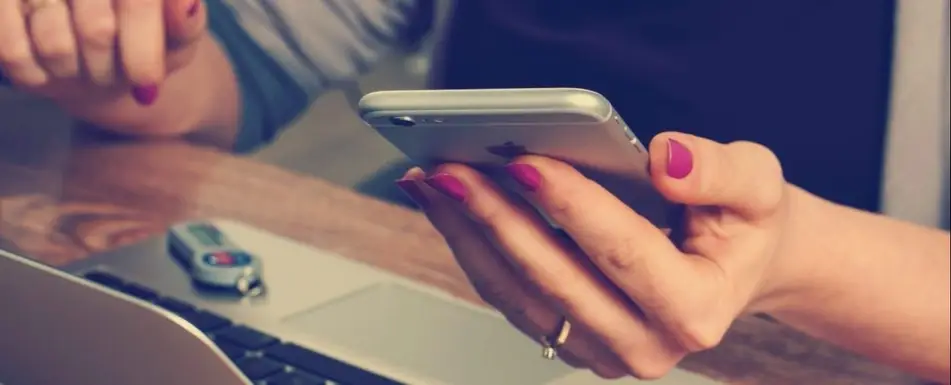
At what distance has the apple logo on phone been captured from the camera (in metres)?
0.31

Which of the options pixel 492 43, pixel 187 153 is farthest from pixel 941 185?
pixel 187 153

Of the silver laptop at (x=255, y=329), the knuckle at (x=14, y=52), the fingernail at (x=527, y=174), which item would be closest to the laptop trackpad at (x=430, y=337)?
the silver laptop at (x=255, y=329)

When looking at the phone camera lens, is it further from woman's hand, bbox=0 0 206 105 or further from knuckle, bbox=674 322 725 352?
woman's hand, bbox=0 0 206 105

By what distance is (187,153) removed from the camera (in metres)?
0.63

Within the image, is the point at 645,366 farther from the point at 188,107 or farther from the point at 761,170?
the point at 188,107

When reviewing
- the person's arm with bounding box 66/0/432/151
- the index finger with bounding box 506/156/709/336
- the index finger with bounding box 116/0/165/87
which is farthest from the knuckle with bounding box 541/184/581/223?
the person's arm with bounding box 66/0/432/151

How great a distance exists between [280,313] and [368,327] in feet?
0.13

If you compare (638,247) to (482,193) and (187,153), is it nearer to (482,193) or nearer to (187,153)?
(482,193)

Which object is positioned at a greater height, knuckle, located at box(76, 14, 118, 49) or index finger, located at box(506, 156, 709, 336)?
knuckle, located at box(76, 14, 118, 49)

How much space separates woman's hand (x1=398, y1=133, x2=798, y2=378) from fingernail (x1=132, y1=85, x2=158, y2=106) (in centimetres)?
22

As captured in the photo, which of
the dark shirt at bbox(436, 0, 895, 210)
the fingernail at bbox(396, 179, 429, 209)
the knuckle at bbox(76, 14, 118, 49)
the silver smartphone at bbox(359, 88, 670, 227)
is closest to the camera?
the silver smartphone at bbox(359, 88, 670, 227)

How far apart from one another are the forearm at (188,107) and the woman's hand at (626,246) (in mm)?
301

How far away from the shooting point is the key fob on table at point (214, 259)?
44 cm

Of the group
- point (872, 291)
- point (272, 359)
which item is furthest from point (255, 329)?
point (872, 291)
